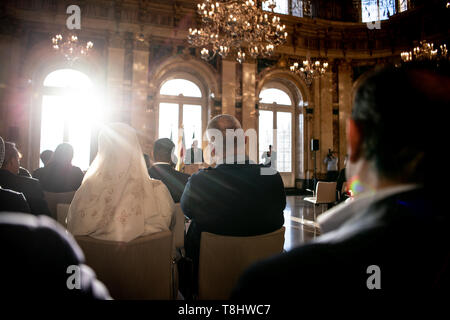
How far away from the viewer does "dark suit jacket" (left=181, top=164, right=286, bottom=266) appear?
5.89 feet

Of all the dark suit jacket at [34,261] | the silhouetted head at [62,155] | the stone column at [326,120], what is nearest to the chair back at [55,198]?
the silhouetted head at [62,155]

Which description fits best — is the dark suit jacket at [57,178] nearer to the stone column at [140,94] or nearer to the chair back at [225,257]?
the chair back at [225,257]

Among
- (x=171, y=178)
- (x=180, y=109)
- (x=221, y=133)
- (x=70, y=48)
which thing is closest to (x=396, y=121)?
(x=221, y=133)

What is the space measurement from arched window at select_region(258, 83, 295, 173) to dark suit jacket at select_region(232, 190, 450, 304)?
1044 centimetres

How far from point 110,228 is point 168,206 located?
0.39m

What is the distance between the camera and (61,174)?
11.1 ft

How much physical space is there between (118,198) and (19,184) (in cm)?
123

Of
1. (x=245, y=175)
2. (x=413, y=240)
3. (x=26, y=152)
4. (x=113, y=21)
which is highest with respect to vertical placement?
(x=113, y=21)

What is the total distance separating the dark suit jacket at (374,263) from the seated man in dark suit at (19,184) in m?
2.35

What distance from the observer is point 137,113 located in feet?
29.1

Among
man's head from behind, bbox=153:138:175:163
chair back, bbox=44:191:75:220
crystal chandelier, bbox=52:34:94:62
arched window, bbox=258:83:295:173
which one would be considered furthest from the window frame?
man's head from behind, bbox=153:138:175:163

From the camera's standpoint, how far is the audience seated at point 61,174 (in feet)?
11.0

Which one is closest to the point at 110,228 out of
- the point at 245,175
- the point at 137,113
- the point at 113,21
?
the point at 245,175
